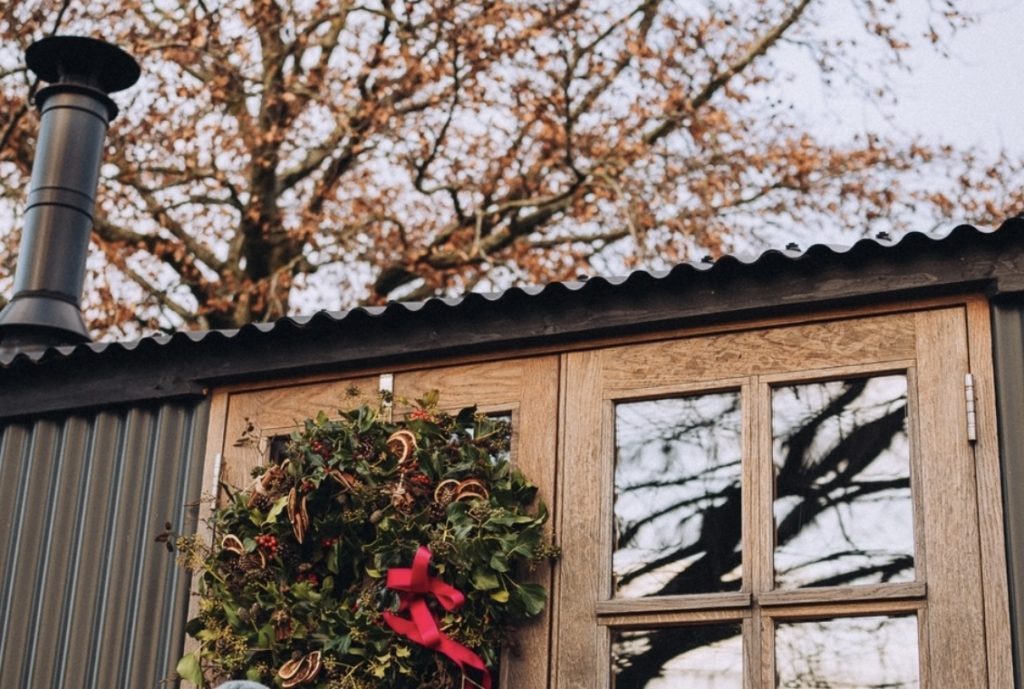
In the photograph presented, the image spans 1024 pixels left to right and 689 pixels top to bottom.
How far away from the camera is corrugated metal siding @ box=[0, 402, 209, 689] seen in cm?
705

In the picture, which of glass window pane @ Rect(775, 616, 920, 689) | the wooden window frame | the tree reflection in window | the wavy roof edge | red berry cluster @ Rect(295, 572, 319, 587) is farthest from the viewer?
red berry cluster @ Rect(295, 572, 319, 587)

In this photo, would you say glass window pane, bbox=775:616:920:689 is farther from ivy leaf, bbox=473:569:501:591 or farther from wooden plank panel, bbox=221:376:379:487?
wooden plank panel, bbox=221:376:379:487

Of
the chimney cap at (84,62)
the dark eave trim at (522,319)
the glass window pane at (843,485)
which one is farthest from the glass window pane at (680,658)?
the chimney cap at (84,62)

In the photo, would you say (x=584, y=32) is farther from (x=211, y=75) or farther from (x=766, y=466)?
(x=766, y=466)

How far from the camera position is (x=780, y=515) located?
593 cm

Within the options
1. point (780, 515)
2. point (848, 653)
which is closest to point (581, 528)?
point (780, 515)

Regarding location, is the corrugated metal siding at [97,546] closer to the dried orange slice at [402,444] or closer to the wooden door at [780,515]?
the dried orange slice at [402,444]

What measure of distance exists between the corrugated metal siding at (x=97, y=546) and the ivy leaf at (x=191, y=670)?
384mm

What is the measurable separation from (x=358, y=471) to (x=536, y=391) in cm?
79

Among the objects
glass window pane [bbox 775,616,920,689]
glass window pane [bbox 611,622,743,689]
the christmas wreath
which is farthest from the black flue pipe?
glass window pane [bbox 775,616,920,689]

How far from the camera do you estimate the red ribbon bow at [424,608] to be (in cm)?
606

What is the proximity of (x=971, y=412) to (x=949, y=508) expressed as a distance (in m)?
0.35

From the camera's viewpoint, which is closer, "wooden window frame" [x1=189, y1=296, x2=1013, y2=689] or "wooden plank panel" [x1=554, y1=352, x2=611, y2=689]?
"wooden window frame" [x1=189, y1=296, x2=1013, y2=689]

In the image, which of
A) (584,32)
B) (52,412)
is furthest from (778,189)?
(52,412)
